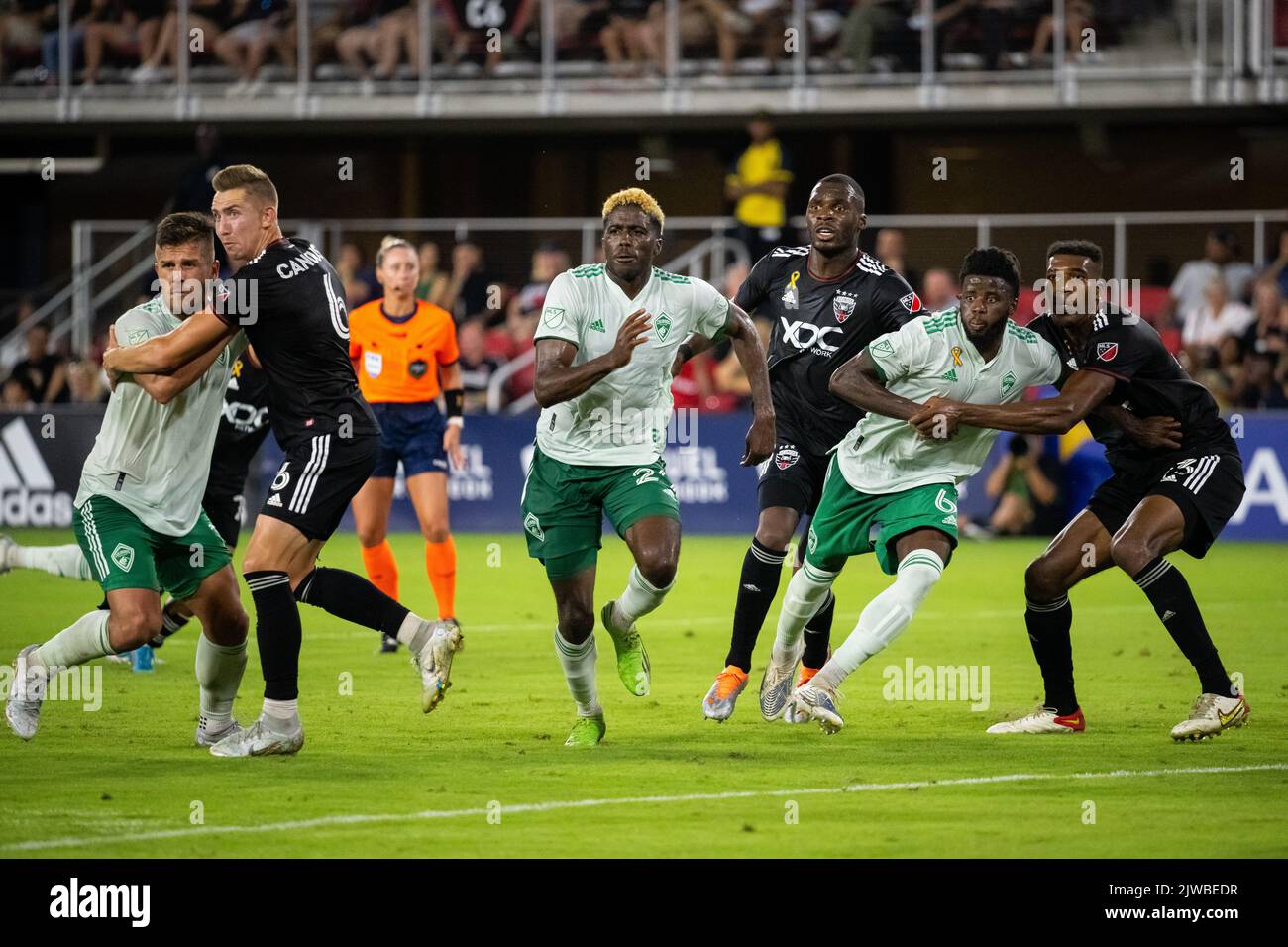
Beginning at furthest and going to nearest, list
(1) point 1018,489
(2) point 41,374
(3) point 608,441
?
(2) point 41,374 → (1) point 1018,489 → (3) point 608,441

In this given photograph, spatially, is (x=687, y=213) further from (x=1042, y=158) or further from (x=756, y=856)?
(x=756, y=856)

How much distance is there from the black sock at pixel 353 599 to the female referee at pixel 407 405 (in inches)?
117

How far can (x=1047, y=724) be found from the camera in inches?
340

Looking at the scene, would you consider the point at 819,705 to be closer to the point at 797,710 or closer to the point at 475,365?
the point at 797,710

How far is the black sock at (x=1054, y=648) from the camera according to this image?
855 centimetres

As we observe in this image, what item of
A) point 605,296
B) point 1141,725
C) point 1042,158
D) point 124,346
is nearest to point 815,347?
point 605,296

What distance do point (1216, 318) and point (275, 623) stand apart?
14.7 meters

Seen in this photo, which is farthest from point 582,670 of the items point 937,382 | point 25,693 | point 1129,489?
point 1129,489

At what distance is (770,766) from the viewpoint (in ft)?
25.3

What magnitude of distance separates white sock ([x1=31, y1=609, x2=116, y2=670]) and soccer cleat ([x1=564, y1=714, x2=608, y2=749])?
6.50 feet

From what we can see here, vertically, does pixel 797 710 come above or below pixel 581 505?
below

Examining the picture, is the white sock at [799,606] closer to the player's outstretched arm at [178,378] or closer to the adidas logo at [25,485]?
the player's outstretched arm at [178,378]

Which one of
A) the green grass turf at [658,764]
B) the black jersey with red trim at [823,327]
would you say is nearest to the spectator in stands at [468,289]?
the green grass turf at [658,764]

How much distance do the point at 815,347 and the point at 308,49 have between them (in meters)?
17.4
